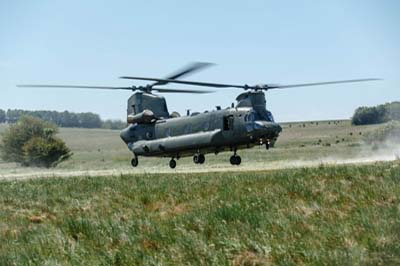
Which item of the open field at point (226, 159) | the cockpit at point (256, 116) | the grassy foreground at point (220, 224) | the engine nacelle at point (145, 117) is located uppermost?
the engine nacelle at point (145, 117)

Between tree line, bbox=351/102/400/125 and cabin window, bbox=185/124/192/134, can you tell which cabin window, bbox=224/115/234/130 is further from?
tree line, bbox=351/102/400/125

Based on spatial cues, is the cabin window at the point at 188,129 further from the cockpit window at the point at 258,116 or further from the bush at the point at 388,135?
the bush at the point at 388,135

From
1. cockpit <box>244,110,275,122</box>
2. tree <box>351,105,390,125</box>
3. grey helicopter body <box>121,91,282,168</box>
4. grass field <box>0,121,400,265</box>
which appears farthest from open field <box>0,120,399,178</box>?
tree <box>351,105,390,125</box>

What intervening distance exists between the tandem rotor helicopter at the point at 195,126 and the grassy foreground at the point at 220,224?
14.4 meters

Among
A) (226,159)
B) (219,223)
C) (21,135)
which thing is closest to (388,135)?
(226,159)

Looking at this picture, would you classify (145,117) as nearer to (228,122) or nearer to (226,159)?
(228,122)

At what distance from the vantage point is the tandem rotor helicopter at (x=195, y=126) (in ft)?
105

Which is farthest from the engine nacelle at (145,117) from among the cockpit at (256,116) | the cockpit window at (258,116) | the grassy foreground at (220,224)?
the grassy foreground at (220,224)

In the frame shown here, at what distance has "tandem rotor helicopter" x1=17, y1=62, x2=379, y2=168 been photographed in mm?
31953

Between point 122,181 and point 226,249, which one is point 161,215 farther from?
point 122,181

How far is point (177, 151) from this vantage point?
35906mm

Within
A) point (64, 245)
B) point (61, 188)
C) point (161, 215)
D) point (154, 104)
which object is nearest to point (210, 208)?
point (161, 215)

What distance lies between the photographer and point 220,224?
10.3m

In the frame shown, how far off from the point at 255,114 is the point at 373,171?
579 inches
